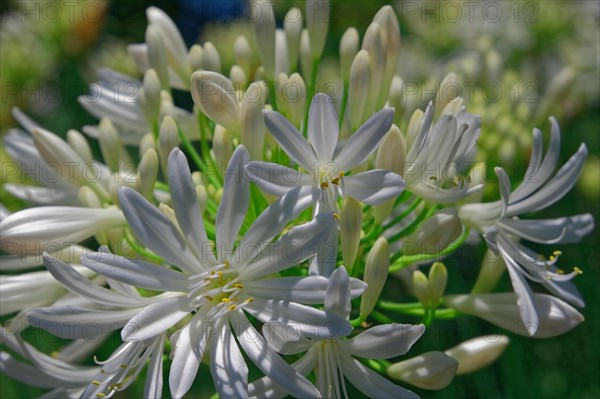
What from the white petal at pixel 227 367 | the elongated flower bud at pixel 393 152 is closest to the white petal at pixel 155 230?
the white petal at pixel 227 367

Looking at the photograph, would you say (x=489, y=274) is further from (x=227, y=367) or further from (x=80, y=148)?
(x=80, y=148)

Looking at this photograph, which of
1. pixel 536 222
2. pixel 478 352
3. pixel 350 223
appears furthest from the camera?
pixel 536 222

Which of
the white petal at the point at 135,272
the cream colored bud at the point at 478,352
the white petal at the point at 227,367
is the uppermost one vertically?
the white petal at the point at 135,272

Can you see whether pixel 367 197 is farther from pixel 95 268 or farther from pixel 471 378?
pixel 471 378

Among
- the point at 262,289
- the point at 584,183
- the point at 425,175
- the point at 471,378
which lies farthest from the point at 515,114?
the point at 262,289

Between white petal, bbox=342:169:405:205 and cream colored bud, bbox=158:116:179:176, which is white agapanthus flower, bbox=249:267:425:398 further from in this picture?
cream colored bud, bbox=158:116:179:176

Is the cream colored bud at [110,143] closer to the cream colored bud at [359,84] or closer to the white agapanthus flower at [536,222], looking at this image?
the cream colored bud at [359,84]

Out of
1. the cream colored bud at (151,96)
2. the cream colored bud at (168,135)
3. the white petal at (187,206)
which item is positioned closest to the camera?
the white petal at (187,206)

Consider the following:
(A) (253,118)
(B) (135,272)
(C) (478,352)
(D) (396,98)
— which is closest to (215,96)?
(A) (253,118)
